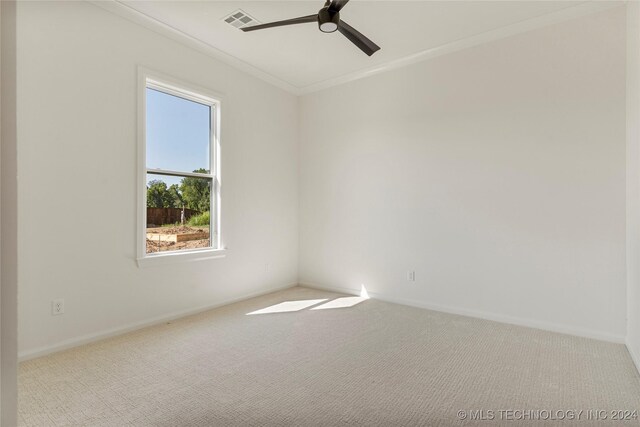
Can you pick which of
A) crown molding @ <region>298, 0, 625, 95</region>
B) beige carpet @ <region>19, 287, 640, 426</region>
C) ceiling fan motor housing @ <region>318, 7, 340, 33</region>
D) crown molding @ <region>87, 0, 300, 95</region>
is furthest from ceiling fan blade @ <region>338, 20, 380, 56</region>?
beige carpet @ <region>19, 287, 640, 426</region>

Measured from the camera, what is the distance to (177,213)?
3.47 m

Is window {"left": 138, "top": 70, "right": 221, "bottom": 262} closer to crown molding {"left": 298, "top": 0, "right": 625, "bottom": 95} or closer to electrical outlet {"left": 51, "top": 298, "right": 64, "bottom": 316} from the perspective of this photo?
electrical outlet {"left": 51, "top": 298, "right": 64, "bottom": 316}

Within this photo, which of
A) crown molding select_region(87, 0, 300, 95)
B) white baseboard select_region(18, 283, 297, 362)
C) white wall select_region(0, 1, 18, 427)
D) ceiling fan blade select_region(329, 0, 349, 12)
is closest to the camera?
white wall select_region(0, 1, 18, 427)

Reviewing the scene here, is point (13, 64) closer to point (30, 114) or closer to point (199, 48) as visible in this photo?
point (30, 114)

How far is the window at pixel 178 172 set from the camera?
10.5 ft

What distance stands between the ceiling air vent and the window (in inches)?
32.2

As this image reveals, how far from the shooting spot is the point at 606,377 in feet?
7.19

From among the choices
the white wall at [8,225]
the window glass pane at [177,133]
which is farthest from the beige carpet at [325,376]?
the window glass pane at [177,133]

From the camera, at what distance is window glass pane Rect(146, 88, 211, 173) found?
128 inches

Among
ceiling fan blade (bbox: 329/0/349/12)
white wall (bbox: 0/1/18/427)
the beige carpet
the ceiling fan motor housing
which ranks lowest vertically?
the beige carpet

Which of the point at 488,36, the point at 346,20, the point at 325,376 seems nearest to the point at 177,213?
the point at 325,376

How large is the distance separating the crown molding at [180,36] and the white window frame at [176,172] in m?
0.43

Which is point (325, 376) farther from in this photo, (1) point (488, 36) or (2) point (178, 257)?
(1) point (488, 36)

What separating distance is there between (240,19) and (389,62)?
6.04 feet
